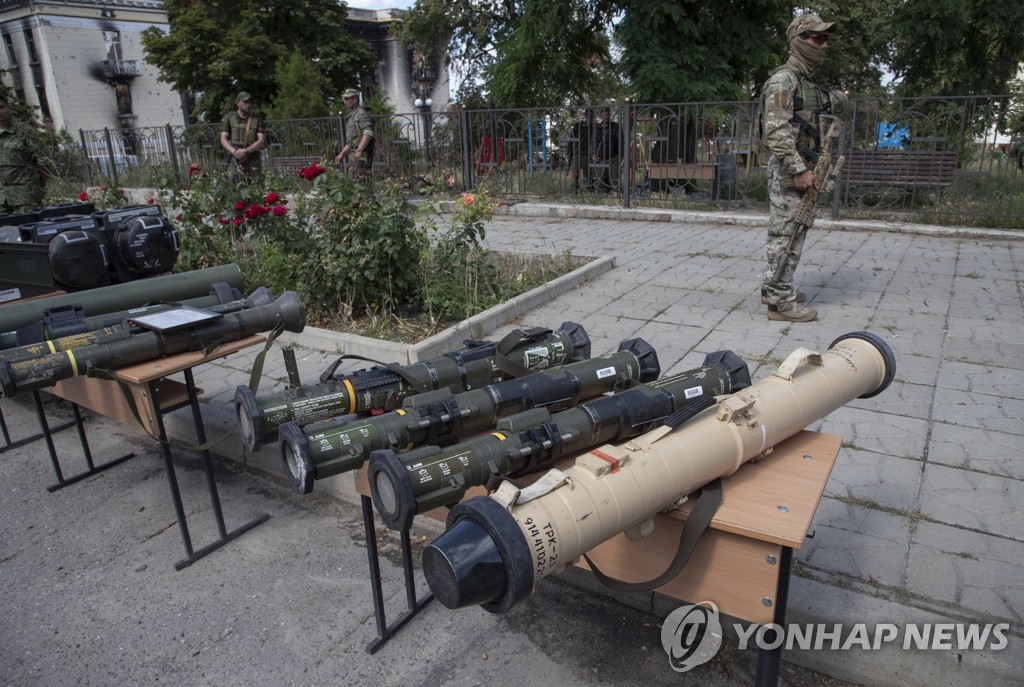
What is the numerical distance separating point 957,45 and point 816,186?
39.0 feet

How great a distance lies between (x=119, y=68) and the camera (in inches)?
1388

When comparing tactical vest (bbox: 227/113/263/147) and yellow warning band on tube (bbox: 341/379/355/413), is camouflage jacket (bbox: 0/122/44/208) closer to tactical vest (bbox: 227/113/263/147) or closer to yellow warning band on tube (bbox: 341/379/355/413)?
tactical vest (bbox: 227/113/263/147)

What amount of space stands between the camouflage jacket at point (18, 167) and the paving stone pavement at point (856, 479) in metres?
3.77

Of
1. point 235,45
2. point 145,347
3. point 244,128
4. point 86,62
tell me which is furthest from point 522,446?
point 86,62

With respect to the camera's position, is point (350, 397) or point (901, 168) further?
point (901, 168)

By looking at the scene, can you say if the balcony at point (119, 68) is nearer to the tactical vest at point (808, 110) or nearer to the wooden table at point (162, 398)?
the wooden table at point (162, 398)

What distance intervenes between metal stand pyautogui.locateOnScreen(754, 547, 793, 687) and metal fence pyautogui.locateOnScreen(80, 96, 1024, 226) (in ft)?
16.5

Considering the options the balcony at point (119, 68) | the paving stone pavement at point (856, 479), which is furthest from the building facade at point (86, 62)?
the paving stone pavement at point (856, 479)

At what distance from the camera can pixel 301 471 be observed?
200 centimetres

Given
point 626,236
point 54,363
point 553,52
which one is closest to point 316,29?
point 553,52

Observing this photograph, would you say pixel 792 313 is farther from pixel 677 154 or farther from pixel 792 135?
pixel 677 154

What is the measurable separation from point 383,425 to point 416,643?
1.05 metres

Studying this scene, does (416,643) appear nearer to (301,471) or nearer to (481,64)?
(301,471)

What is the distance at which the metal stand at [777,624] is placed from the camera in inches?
71.5
